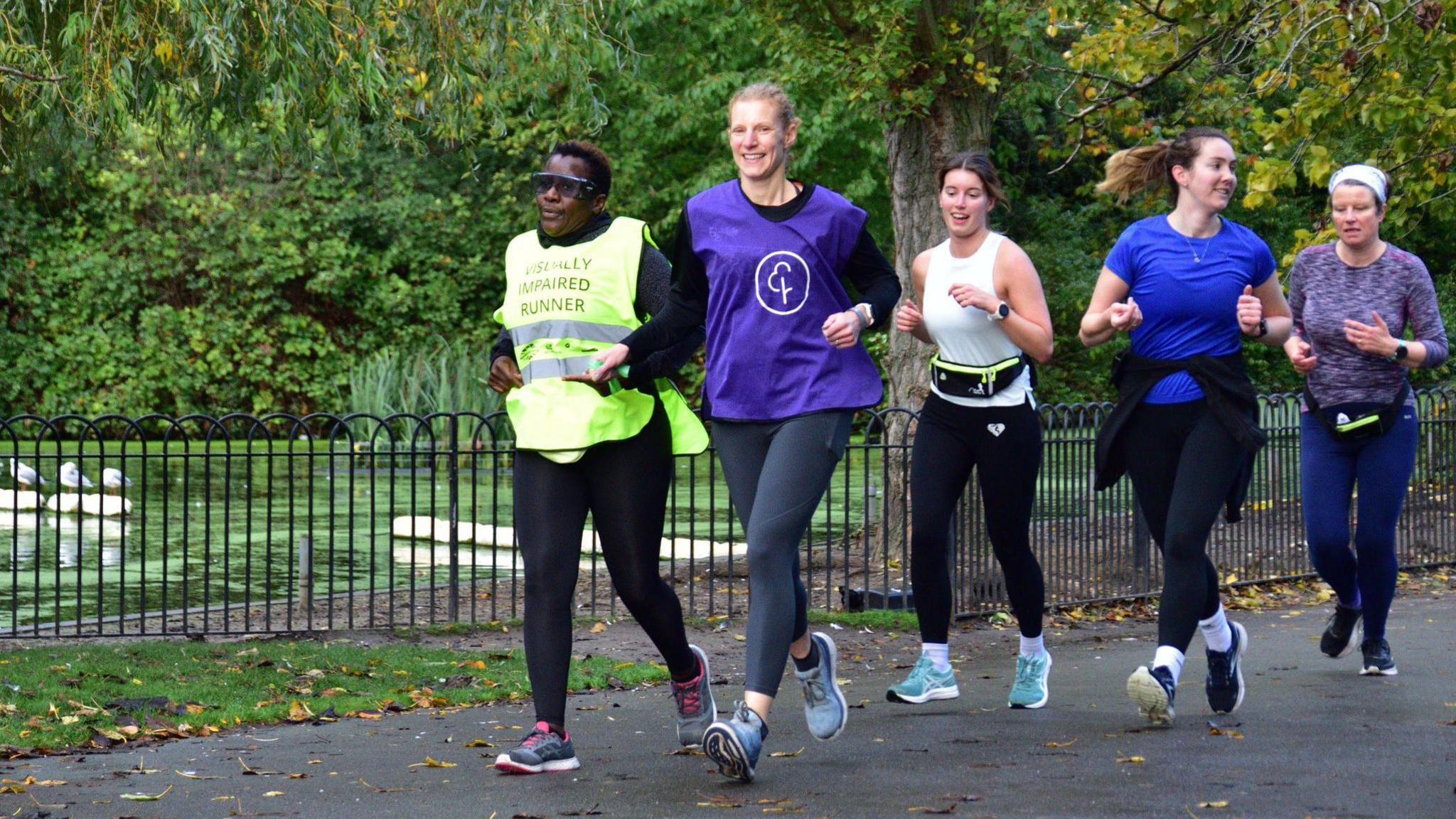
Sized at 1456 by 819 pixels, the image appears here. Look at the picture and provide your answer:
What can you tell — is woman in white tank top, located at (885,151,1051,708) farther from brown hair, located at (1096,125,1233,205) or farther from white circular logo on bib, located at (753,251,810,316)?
white circular logo on bib, located at (753,251,810,316)

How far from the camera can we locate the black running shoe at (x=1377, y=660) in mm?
7070

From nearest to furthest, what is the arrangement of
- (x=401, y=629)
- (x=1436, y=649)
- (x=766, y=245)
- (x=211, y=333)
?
1. (x=766, y=245)
2. (x=1436, y=649)
3. (x=401, y=629)
4. (x=211, y=333)

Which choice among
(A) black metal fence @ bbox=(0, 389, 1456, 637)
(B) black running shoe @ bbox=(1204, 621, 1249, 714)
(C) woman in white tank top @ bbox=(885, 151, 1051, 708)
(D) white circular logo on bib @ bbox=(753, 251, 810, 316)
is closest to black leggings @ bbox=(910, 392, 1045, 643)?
(C) woman in white tank top @ bbox=(885, 151, 1051, 708)

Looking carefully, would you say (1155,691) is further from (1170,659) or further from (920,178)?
(920,178)

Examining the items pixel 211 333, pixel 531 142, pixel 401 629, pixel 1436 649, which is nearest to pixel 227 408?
pixel 211 333

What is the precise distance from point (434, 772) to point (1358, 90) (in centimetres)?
868

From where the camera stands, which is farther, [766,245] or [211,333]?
[211,333]

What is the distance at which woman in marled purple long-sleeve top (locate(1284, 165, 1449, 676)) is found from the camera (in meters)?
6.73

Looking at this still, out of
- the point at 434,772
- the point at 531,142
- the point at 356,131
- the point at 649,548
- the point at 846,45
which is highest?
the point at 531,142

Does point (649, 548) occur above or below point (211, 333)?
below

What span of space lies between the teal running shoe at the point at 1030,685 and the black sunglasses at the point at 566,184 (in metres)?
2.27

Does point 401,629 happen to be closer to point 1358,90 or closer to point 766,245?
point 766,245

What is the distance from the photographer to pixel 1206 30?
472 inches

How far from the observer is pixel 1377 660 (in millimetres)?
7082
